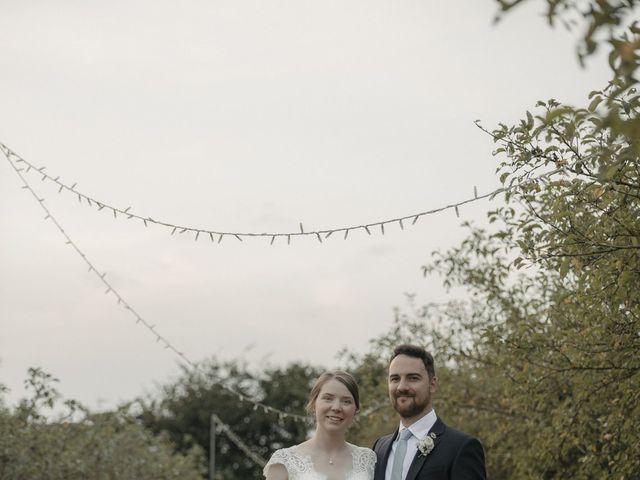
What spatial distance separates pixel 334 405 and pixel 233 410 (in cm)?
2830

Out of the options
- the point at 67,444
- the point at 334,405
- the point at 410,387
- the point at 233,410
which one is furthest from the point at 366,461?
the point at 233,410

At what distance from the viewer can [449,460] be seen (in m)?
4.75

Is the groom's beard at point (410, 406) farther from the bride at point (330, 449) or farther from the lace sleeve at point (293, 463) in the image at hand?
the lace sleeve at point (293, 463)

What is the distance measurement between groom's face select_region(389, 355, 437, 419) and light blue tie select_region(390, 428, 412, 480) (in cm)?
9

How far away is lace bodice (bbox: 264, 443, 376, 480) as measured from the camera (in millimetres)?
5262

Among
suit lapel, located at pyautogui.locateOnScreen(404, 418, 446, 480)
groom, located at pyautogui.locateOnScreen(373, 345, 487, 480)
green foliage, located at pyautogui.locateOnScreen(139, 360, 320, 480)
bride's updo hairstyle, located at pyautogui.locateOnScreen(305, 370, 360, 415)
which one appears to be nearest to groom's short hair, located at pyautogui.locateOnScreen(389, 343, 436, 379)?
groom, located at pyautogui.locateOnScreen(373, 345, 487, 480)

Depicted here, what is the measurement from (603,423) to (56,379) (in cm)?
557

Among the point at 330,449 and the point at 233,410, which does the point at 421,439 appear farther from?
the point at 233,410

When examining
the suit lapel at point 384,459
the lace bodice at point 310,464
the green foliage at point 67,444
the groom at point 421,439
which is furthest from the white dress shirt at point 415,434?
the green foliage at point 67,444

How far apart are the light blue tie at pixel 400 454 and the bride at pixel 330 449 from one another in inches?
13.2

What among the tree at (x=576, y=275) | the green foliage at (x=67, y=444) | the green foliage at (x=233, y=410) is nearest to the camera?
the tree at (x=576, y=275)

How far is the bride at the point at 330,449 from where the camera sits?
17.2ft

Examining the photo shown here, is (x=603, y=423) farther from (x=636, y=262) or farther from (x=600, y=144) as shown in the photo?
(x=600, y=144)

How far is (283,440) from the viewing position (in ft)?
107
